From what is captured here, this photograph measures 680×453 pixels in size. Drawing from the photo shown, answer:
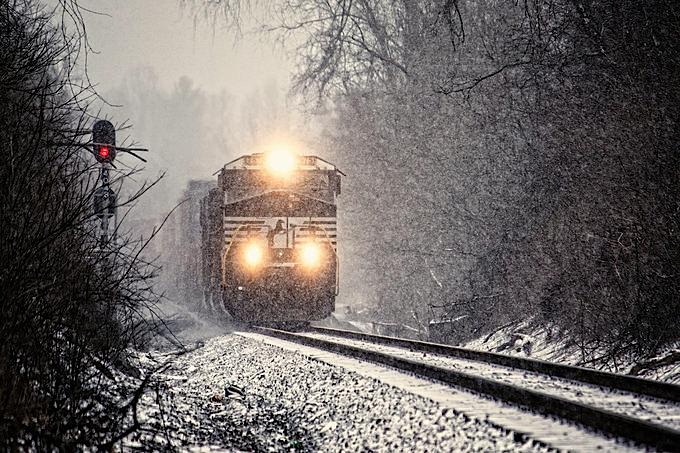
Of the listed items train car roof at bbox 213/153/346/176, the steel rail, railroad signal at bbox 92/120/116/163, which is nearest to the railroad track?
the steel rail

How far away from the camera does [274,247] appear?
17.6m

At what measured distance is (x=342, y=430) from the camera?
6.04 m

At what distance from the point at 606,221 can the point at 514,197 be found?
19.2 feet

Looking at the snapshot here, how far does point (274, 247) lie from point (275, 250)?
78 millimetres

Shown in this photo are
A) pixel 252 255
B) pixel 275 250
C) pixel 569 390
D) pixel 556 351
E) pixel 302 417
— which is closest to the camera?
pixel 569 390

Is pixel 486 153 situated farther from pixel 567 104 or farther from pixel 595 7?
pixel 595 7

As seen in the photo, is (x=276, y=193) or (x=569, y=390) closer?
(x=569, y=390)

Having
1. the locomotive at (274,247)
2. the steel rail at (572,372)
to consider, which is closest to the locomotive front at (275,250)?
the locomotive at (274,247)

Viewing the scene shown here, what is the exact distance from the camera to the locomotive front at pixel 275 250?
17.4 meters

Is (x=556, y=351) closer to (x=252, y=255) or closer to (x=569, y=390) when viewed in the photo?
(x=569, y=390)

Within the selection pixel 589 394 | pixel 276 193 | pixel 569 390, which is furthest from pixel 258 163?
pixel 589 394

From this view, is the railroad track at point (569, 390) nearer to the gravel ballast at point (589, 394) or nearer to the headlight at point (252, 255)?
the gravel ballast at point (589, 394)

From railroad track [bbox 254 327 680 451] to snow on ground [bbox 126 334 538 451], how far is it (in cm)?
63

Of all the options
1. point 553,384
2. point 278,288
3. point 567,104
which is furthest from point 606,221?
point 278,288
